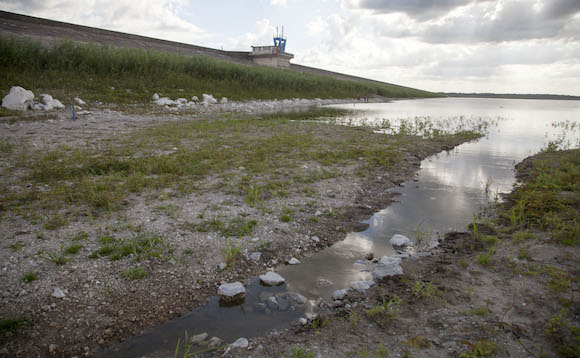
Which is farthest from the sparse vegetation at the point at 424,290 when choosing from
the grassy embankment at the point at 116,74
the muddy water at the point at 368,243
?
the grassy embankment at the point at 116,74

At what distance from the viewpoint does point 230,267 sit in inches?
190

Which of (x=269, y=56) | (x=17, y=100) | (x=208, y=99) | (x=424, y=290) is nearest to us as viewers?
(x=424, y=290)

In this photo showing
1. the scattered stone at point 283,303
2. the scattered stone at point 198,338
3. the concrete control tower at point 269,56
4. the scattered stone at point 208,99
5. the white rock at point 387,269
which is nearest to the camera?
the scattered stone at point 198,338

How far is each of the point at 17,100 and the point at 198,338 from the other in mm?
16607

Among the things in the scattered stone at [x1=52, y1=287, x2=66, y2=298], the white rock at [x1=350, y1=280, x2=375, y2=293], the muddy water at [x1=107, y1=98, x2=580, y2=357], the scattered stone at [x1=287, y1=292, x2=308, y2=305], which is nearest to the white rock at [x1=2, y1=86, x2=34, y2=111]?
the scattered stone at [x1=52, y1=287, x2=66, y2=298]

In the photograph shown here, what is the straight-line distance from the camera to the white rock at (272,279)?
15.1 feet

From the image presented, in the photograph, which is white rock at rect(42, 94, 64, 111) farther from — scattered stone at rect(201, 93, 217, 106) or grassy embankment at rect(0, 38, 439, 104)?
scattered stone at rect(201, 93, 217, 106)

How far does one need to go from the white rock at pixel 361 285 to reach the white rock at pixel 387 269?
0.22 meters

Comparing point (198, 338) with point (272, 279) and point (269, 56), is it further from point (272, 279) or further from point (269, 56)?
point (269, 56)

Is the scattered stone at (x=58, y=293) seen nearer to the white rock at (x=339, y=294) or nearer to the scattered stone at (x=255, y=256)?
the scattered stone at (x=255, y=256)

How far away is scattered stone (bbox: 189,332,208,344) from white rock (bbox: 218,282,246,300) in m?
0.66

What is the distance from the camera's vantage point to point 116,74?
22.9 metres

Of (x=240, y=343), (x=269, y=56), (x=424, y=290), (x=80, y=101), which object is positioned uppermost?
(x=269, y=56)

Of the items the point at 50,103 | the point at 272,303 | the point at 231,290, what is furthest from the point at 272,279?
the point at 50,103
